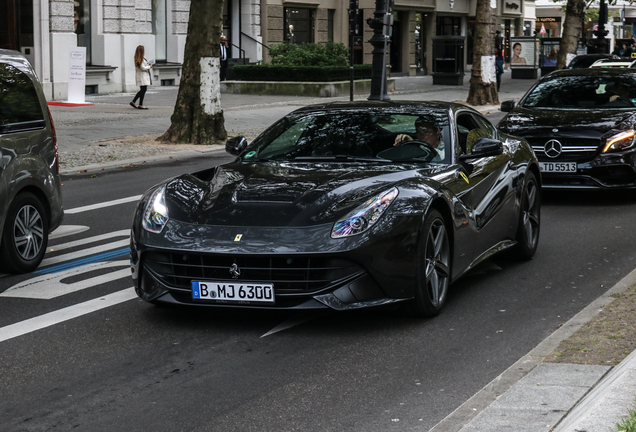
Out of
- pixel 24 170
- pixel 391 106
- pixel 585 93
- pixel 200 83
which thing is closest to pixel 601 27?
pixel 200 83

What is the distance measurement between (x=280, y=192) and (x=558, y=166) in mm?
5879

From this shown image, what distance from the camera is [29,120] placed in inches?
326

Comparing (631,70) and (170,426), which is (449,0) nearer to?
(631,70)

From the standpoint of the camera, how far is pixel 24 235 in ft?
26.4

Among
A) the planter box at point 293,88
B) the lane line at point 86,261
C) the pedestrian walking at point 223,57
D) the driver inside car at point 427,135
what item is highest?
the pedestrian walking at point 223,57

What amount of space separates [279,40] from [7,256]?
1409 inches

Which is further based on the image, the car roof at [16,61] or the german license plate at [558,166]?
the german license plate at [558,166]

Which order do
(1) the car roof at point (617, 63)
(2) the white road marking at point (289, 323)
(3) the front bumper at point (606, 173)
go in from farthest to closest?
1. (1) the car roof at point (617, 63)
2. (3) the front bumper at point (606, 173)
3. (2) the white road marking at point (289, 323)

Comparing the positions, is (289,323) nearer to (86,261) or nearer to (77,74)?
(86,261)

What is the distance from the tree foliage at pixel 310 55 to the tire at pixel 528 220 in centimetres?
2604

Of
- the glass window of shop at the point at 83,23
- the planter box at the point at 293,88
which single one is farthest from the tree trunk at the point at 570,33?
the glass window of shop at the point at 83,23

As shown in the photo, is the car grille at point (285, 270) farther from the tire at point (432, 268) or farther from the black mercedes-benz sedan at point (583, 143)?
the black mercedes-benz sedan at point (583, 143)

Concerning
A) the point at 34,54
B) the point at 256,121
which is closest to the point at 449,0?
the point at 34,54

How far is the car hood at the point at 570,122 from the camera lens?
37.5 feet
